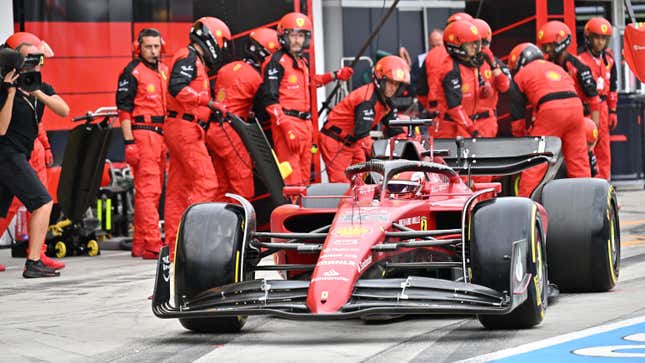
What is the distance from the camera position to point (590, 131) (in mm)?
15000

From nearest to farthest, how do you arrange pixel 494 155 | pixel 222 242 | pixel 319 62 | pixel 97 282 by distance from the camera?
1. pixel 222 242
2. pixel 494 155
3. pixel 97 282
4. pixel 319 62

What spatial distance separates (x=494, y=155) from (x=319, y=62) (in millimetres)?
9056

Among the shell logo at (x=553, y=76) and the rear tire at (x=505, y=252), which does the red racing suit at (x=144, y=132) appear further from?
the rear tire at (x=505, y=252)

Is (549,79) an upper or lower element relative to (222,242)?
upper

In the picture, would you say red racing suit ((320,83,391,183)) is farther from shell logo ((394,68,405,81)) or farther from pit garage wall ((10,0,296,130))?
pit garage wall ((10,0,296,130))

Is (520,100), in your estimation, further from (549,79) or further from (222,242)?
(222,242)

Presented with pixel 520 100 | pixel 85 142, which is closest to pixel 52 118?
pixel 85 142

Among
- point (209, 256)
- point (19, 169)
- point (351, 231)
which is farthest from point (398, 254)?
point (19, 169)

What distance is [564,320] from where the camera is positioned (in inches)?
301

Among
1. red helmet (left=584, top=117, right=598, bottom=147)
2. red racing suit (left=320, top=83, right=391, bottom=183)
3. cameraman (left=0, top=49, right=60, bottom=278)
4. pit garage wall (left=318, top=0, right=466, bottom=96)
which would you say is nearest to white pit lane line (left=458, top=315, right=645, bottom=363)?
cameraman (left=0, top=49, right=60, bottom=278)

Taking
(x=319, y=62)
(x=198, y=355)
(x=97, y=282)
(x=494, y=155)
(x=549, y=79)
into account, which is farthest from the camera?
(x=319, y=62)

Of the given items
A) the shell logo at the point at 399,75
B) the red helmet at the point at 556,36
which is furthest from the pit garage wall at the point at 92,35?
the red helmet at the point at 556,36

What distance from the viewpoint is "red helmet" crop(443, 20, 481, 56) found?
559 inches

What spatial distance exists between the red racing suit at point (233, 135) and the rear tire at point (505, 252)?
6.34m
